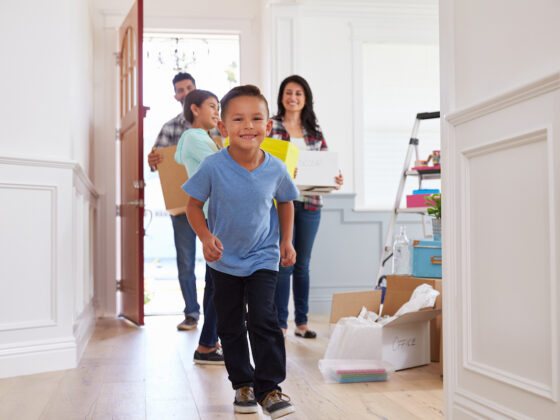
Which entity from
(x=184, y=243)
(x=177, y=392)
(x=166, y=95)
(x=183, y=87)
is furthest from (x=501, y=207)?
(x=166, y=95)

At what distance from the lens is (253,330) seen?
180 cm

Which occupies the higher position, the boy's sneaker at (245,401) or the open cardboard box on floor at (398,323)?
the open cardboard box on floor at (398,323)

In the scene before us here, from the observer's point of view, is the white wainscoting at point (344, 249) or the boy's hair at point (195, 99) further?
the white wainscoting at point (344, 249)

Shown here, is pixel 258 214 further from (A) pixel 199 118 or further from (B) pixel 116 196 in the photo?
(B) pixel 116 196

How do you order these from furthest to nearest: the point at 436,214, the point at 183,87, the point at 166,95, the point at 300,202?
the point at 166,95 → the point at 183,87 → the point at 300,202 → the point at 436,214

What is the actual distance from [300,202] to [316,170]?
0.62 ft

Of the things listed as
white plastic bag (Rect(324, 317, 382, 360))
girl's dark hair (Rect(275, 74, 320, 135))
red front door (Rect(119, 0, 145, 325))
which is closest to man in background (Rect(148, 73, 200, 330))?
red front door (Rect(119, 0, 145, 325))

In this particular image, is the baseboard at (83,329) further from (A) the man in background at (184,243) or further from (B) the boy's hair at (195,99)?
(B) the boy's hair at (195,99)

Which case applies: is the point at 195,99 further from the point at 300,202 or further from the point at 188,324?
the point at 188,324

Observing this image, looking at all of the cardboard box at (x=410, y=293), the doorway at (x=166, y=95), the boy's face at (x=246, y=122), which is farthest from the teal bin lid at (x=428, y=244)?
the doorway at (x=166, y=95)

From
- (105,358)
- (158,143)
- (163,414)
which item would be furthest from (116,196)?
(163,414)

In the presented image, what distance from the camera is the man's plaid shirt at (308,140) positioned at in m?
3.22

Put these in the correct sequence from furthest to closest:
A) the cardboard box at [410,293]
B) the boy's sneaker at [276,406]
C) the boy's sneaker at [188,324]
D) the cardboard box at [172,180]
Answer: the boy's sneaker at [188,324] → the cardboard box at [172,180] → the cardboard box at [410,293] → the boy's sneaker at [276,406]

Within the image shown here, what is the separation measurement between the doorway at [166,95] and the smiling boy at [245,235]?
3.19 metres
